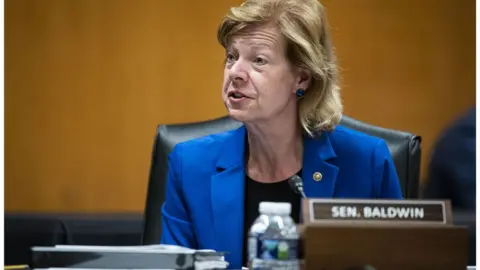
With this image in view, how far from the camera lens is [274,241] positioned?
1351 millimetres

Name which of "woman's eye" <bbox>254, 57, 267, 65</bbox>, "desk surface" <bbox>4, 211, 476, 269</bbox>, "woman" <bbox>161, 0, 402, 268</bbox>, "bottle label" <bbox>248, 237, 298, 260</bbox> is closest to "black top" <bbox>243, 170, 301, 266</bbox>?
"woman" <bbox>161, 0, 402, 268</bbox>

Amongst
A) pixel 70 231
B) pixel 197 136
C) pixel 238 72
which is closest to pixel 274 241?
pixel 238 72

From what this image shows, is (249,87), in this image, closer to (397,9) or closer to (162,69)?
(162,69)

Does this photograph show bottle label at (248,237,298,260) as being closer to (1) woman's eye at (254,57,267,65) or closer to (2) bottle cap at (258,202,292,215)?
(2) bottle cap at (258,202,292,215)

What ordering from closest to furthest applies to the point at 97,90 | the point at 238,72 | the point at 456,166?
A: the point at 238,72, the point at 456,166, the point at 97,90

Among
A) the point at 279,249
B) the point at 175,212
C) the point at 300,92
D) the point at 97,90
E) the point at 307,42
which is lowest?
the point at 279,249

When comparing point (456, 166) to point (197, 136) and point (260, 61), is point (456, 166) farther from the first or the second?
point (260, 61)

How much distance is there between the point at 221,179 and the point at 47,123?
213cm

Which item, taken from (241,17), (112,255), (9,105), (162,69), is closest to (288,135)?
(241,17)

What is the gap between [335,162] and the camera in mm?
2055

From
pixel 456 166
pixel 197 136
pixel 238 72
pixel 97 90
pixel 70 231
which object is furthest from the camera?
pixel 97 90

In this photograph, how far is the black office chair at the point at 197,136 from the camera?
2.20 meters

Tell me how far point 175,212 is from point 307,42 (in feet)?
1.71

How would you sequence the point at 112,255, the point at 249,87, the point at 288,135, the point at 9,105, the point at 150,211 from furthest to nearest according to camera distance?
the point at 9,105 → the point at 150,211 → the point at 288,135 → the point at 249,87 → the point at 112,255
